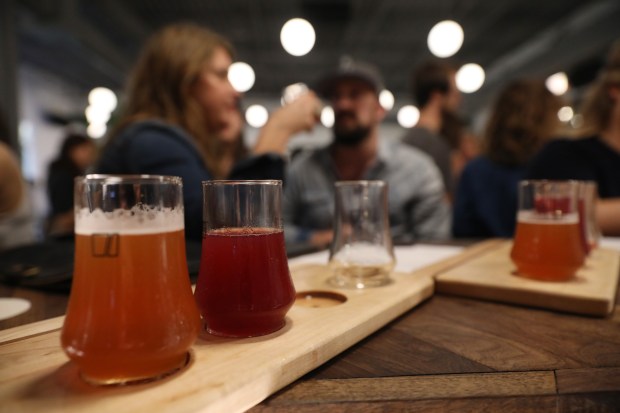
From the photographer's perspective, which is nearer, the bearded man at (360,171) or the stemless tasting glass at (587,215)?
the stemless tasting glass at (587,215)

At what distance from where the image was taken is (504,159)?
2.76 metres

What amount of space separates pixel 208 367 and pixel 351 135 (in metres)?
2.26

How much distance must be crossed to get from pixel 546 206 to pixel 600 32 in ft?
23.4

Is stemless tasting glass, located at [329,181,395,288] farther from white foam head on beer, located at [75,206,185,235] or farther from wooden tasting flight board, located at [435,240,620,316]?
white foam head on beer, located at [75,206,185,235]

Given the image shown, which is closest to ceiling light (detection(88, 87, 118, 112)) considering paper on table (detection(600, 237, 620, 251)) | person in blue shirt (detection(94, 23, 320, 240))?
person in blue shirt (detection(94, 23, 320, 240))

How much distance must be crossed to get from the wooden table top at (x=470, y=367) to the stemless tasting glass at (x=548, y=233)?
15 centimetres

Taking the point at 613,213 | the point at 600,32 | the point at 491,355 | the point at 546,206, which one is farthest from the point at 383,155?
the point at 600,32

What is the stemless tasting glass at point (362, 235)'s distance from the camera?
1.08m

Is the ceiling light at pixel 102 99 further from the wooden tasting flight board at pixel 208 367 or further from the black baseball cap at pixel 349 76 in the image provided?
the wooden tasting flight board at pixel 208 367

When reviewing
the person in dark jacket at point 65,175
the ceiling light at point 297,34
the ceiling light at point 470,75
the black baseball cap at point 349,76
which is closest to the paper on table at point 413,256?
the black baseball cap at point 349,76

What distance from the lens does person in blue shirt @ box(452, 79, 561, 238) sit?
8.48 feet

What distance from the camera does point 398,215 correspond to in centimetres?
259

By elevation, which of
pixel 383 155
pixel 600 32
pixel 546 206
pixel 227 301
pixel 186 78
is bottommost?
pixel 227 301

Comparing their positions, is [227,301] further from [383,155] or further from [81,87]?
[81,87]
